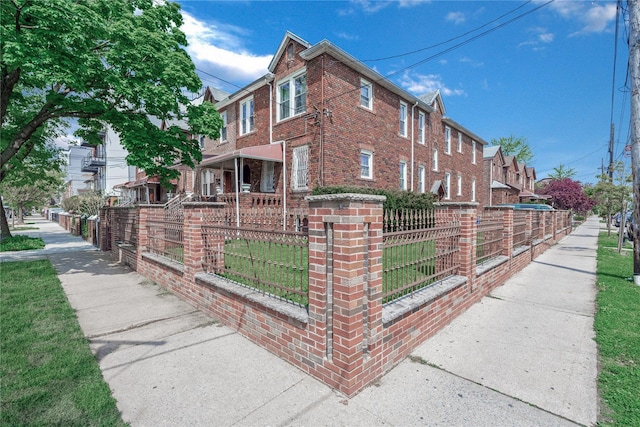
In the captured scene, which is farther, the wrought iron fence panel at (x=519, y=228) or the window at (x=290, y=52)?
the window at (x=290, y=52)

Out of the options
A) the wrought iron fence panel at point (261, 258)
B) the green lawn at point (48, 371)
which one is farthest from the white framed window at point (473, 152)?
the green lawn at point (48, 371)

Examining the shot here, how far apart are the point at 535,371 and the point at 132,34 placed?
9.52 m

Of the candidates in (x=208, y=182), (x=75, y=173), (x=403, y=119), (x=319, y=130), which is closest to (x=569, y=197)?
(x=403, y=119)

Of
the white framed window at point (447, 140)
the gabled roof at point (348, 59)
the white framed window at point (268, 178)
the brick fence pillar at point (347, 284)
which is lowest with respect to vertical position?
the brick fence pillar at point (347, 284)

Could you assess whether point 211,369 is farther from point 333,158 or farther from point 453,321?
point 333,158

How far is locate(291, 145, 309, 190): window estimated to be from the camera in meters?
12.2

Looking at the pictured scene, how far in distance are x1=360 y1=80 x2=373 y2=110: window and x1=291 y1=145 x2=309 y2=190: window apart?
346cm

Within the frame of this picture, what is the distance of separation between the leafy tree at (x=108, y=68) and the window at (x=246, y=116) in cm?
611

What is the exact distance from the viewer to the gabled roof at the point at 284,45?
1212 cm

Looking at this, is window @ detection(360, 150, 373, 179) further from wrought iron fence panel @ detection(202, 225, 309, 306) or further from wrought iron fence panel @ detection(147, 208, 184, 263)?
wrought iron fence panel @ detection(202, 225, 309, 306)

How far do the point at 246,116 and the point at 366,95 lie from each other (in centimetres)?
615

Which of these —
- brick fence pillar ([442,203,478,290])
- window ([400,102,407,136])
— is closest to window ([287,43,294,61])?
window ([400,102,407,136])

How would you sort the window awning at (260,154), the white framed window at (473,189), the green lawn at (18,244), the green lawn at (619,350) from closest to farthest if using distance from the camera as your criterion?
the green lawn at (619,350) < the window awning at (260,154) < the green lawn at (18,244) < the white framed window at (473,189)

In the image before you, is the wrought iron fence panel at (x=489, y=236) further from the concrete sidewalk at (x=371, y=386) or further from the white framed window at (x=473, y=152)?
the white framed window at (x=473, y=152)
